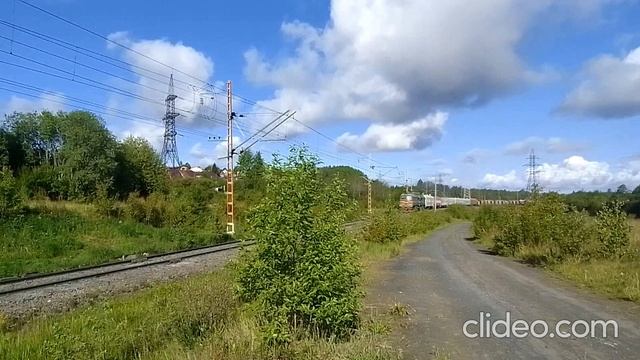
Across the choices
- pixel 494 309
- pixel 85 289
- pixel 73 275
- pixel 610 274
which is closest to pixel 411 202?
pixel 73 275

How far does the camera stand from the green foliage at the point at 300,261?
292 inches

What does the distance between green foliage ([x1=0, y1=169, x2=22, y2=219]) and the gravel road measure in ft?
43.2

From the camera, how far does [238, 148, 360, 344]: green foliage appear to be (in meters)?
7.41

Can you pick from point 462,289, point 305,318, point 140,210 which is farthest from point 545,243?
point 140,210

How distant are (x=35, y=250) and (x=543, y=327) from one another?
903 inches

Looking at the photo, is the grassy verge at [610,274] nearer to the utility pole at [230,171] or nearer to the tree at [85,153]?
the utility pole at [230,171]

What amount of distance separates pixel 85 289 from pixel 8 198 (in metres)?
18.0

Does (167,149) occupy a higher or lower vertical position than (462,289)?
higher

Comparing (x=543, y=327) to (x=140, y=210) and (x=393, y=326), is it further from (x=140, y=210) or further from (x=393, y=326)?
(x=140, y=210)

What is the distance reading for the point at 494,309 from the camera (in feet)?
35.4

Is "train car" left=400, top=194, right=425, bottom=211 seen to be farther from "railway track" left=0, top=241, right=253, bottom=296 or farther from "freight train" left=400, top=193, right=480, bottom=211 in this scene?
"railway track" left=0, top=241, right=253, bottom=296

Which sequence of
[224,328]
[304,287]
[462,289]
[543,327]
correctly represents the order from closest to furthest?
[304,287] < [224,328] < [543,327] < [462,289]

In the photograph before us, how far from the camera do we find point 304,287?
7.41 m

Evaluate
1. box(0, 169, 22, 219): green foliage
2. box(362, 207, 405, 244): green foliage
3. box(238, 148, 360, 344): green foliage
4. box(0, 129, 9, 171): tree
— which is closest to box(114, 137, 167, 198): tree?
box(0, 129, 9, 171): tree
